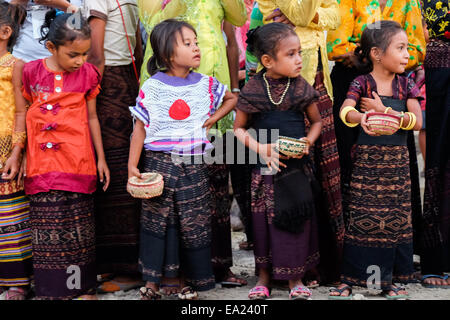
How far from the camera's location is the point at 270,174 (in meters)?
3.63

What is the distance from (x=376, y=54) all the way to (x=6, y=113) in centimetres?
243

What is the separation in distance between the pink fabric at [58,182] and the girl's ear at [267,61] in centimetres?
133

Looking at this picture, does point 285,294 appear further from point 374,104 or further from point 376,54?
point 376,54

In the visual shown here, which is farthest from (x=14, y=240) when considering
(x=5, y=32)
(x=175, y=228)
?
(x=5, y=32)

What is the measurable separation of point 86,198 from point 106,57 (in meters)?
0.98

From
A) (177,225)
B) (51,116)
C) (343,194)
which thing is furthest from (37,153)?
(343,194)

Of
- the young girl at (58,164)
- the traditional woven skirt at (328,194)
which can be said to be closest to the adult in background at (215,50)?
the young girl at (58,164)

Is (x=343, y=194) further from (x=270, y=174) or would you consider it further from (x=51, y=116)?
(x=51, y=116)

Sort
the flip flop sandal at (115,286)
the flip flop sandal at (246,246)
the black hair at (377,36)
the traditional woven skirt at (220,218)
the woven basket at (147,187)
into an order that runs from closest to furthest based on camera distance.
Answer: the woven basket at (147,187)
the black hair at (377,36)
the traditional woven skirt at (220,218)
the flip flop sandal at (115,286)
the flip flop sandal at (246,246)

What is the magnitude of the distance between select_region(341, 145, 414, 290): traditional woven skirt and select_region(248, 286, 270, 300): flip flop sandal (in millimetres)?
553

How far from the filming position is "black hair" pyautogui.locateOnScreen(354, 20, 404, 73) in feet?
12.0

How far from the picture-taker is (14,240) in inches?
153

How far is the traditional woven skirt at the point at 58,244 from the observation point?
12.2 ft

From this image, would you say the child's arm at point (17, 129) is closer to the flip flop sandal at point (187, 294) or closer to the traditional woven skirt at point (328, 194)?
the flip flop sandal at point (187, 294)
